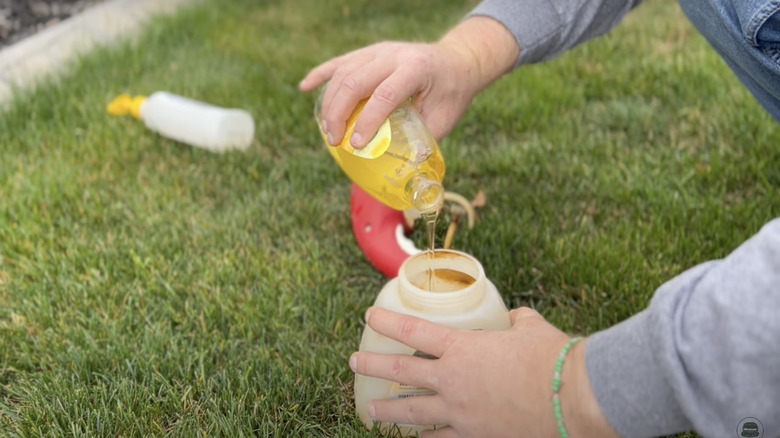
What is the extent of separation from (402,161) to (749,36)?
1.94 ft

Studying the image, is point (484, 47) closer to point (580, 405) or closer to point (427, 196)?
point (427, 196)

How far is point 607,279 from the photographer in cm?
157

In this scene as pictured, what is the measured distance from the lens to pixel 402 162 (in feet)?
4.36

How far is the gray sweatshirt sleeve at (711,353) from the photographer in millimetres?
775

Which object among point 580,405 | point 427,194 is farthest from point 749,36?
point 580,405

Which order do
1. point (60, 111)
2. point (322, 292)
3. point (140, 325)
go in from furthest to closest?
1. point (60, 111)
2. point (322, 292)
3. point (140, 325)

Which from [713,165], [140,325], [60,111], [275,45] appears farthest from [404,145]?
[275,45]

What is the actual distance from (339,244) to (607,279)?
1.99 feet

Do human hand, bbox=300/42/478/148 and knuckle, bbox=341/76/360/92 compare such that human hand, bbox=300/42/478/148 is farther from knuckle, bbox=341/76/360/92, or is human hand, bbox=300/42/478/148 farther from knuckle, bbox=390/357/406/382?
knuckle, bbox=390/357/406/382

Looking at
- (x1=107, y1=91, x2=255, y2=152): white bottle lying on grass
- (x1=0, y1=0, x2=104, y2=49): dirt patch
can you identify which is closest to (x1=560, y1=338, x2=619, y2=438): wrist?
(x1=107, y1=91, x2=255, y2=152): white bottle lying on grass

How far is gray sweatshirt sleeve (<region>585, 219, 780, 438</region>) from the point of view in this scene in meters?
0.77

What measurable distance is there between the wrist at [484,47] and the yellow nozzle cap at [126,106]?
1.18 metres

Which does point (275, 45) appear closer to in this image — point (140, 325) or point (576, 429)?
point (140, 325)

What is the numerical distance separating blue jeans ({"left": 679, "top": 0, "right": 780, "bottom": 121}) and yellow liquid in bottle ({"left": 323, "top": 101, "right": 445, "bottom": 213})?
0.53 meters
